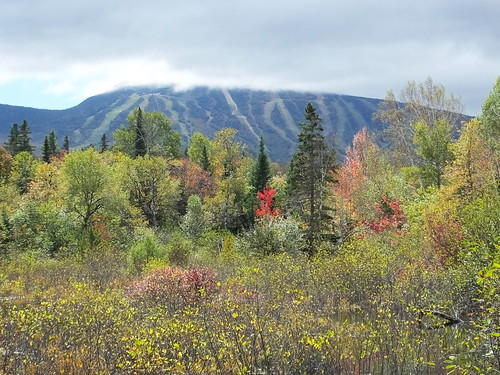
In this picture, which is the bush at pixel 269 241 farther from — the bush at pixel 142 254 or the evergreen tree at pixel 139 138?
the evergreen tree at pixel 139 138

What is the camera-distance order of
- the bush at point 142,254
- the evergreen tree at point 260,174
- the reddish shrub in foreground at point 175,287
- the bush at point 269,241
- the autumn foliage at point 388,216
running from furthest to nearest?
the evergreen tree at point 260,174
the autumn foliage at point 388,216
the bush at point 269,241
the bush at point 142,254
the reddish shrub in foreground at point 175,287

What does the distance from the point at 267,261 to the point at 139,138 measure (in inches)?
1811

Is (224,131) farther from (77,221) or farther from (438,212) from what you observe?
(438,212)

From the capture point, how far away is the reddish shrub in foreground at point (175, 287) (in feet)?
47.0

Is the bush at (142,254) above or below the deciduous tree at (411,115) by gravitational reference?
below

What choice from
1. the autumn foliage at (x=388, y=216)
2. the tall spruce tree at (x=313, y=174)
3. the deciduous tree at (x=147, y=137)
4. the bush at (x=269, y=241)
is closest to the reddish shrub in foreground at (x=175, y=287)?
the bush at (x=269, y=241)

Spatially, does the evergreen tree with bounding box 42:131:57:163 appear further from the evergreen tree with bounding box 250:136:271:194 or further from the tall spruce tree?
the tall spruce tree

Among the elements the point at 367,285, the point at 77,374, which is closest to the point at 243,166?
the point at 367,285

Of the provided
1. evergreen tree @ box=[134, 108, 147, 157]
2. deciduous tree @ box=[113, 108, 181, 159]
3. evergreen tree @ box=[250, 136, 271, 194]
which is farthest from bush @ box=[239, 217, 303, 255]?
evergreen tree @ box=[134, 108, 147, 157]

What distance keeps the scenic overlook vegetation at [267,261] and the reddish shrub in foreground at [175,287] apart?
79mm

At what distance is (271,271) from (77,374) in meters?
11.2

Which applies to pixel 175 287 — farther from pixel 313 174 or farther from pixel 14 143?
pixel 14 143

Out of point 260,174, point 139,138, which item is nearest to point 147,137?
point 139,138

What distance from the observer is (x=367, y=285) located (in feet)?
→ 49.2
